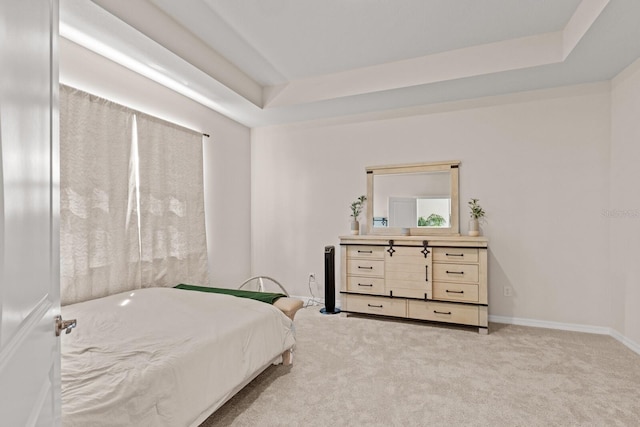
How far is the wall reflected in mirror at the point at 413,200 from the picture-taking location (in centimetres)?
400

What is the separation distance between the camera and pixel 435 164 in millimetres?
4012

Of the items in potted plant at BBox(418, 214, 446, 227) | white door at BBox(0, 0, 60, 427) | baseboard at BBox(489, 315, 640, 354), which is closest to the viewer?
white door at BBox(0, 0, 60, 427)

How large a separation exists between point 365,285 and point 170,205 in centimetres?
234

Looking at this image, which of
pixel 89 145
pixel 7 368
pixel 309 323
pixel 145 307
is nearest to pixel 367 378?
pixel 309 323

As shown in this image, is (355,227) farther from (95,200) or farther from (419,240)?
(95,200)

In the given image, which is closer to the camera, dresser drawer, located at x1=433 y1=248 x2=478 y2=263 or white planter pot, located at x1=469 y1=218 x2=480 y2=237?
dresser drawer, located at x1=433 y1=248 x2=478 y2=263

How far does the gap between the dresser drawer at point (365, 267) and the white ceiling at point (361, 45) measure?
74.4 inches

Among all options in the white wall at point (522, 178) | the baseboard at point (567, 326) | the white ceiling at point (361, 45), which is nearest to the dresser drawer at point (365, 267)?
the white wall at point (522, 178)

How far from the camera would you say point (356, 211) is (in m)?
4.36

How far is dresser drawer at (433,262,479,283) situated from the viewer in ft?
11.3

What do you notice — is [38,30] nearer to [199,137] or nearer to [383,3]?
[383,3]

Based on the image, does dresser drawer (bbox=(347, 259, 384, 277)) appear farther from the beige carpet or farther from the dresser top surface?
the beige carpet

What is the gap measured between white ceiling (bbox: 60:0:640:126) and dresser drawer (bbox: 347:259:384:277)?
1889 millimetres

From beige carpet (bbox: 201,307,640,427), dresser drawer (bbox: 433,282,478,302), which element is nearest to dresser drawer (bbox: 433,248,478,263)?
dresser drawer (bbox: 433,282,478,302)
